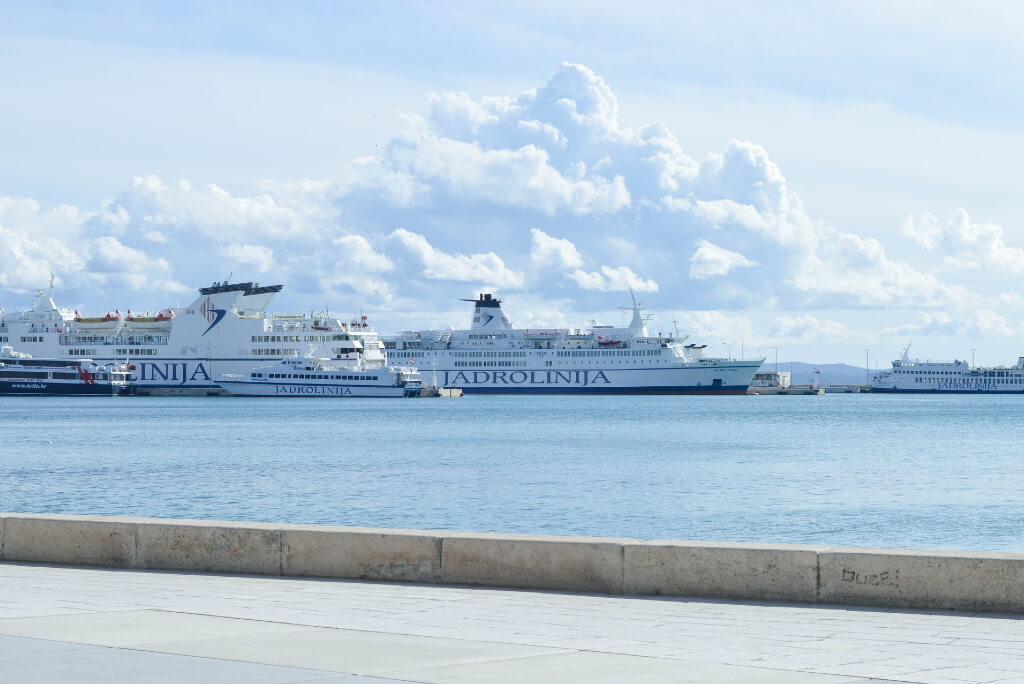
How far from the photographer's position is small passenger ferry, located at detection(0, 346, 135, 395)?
122m

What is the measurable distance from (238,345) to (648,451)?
259ft

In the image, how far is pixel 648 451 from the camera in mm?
54531

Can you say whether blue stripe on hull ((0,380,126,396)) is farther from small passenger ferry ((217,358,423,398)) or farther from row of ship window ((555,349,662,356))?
row of ship window ((555,349,662,356))

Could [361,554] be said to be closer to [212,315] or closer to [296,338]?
[296,338]

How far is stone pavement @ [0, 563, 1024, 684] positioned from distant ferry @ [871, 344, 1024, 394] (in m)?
189

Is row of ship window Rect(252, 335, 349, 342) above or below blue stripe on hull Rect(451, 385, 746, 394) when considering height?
above

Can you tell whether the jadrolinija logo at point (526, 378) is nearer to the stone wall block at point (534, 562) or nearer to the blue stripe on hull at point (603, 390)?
the blue stripe on hull at point (603, 390)

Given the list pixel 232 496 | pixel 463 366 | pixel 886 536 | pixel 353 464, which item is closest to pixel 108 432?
pixel 353 464

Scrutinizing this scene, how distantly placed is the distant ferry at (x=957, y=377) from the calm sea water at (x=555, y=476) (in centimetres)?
10999

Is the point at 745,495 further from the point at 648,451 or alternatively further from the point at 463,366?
the point at 463,366

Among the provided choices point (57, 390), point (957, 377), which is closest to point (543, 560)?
point (57, 390)

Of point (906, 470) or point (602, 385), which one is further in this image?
point (602, 385)

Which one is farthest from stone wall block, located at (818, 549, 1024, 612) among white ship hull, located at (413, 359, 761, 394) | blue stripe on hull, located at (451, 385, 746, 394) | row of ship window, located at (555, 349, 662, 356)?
blue stripe on hull, located at (451, 385, 746, 394)

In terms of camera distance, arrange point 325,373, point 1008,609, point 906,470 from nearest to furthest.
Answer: point 1008,609 < point 906,470 < point 325,373
